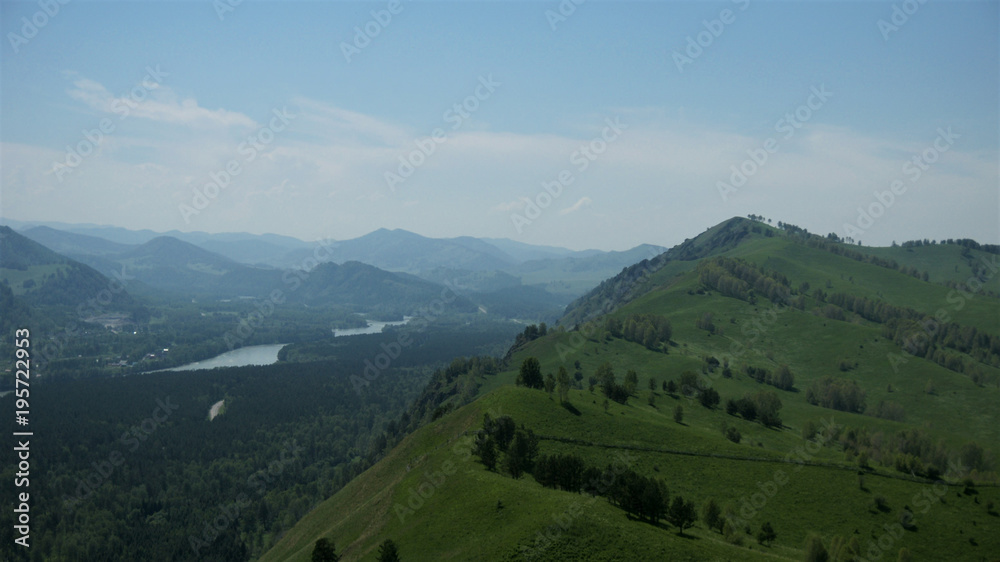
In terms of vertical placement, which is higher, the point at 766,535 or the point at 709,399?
the point at 709,399

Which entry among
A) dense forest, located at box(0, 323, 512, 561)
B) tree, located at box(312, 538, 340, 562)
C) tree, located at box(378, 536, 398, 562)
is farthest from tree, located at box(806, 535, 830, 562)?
dense forest, located at box(0, 323, 512, 561)

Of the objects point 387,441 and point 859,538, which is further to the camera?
point 387,441

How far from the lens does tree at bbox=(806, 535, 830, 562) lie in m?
65.1

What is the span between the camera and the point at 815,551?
65.1 meters

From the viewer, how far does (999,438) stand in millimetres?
154875

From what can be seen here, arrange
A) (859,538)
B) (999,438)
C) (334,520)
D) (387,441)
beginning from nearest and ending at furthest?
1. (859,538)
2. (334,520)
3. (999,438)
4. (387,441)

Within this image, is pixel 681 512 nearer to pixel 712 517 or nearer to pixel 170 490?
pixel 712 517

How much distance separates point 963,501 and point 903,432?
2183 inches

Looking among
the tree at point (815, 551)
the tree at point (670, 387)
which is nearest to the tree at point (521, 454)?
the tree at point (815, 551)

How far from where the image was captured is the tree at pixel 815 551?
65.1 m

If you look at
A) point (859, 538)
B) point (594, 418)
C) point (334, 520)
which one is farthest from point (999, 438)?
point (334, 520)

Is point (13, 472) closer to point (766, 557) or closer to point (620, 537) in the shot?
point (620, 537)

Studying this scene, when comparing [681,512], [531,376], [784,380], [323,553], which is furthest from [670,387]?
[323,553]

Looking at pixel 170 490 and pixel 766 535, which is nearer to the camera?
pixel 766 535
